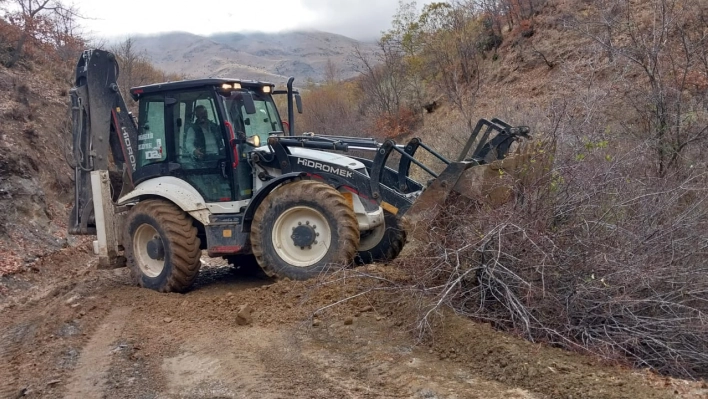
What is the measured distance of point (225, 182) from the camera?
26.6 ft

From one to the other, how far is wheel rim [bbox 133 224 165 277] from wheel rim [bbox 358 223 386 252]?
2.64 m

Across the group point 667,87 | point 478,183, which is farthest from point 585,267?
point 667,87

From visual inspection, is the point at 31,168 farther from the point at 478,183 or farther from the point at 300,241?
the point at 478,183

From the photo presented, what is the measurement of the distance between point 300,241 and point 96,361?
98.8 inches

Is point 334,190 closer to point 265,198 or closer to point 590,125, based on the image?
point 265,198

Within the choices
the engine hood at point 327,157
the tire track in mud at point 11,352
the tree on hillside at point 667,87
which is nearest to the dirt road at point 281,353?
the tire track in mud at point 11,352

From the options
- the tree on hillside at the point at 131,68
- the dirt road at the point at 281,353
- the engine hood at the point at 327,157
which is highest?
the tree on hillside at the point at 131,68

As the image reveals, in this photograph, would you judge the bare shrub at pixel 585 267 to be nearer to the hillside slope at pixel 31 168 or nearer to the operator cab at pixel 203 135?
the operator cab at pixel 203 135

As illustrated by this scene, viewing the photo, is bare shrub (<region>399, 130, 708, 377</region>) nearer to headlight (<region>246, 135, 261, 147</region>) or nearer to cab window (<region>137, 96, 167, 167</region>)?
headlight (<region>246, 135, 261, 147</region>)

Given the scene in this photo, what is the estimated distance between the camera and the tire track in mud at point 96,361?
510cm

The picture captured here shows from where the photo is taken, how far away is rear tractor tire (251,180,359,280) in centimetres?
703

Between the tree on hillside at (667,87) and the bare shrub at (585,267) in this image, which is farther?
the tree on hillside at (667,87)

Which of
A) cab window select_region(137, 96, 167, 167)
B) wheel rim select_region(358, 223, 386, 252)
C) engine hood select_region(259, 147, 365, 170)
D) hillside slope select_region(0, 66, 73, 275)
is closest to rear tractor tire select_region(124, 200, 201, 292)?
cab window select_region(137, 96, 167, 167)

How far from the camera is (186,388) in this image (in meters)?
4.93
